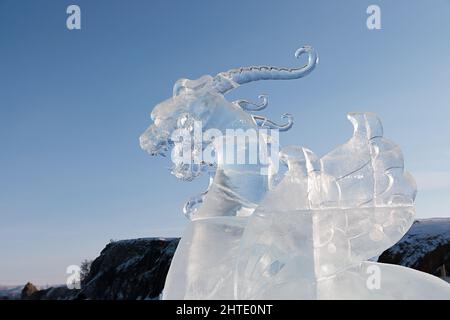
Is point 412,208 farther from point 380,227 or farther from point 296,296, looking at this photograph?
point 296,296

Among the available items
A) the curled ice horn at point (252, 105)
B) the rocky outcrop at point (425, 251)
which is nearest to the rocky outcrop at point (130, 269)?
the rocky outcrop at point (425, 251)

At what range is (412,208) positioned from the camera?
11.6ft

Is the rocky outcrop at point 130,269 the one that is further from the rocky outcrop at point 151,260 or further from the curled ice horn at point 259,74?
the curled ice horn at point 259,74

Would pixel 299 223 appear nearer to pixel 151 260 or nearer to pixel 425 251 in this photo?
pixel 425 251

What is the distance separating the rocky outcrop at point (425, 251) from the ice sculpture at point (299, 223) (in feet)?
45.0

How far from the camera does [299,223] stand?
332 cm

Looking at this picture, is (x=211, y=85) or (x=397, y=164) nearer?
(x=397, y=164)

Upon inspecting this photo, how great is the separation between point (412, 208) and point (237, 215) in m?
1.13

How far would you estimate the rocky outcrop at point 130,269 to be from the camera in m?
21.4

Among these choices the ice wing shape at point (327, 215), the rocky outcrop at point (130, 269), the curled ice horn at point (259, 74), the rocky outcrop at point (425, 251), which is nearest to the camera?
the ice wing shape at point (327, 215)

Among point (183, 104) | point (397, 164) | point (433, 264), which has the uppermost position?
point (183, 104)

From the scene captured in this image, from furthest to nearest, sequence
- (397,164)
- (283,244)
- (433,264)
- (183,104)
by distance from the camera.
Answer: (433,264) → (183,104) → (397,164) → (283,244)

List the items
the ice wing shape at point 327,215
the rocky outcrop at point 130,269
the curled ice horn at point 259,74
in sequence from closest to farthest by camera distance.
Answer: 1. the ice wing shape at point 327,215
2. the curled ice horn at point 259,74
3. the rocky outcrop at point 130,269
